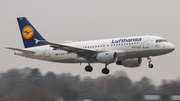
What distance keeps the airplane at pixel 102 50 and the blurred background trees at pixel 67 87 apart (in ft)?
24.1

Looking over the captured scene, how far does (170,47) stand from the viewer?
43.6 meters

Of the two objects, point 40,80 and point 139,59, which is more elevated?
point 139,59

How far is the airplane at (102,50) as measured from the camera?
4378 centimetres

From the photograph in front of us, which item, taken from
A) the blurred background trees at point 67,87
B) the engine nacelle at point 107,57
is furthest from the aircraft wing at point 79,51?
the blurred background trees at point 67,87

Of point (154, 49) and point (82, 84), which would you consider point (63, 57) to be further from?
point (82, 84)

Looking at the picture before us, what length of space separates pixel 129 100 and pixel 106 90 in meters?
14.9

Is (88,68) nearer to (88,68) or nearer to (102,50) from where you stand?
(88,68)

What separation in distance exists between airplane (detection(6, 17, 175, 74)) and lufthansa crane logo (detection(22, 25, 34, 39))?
24 cm

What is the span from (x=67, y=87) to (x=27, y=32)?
44.2 feet

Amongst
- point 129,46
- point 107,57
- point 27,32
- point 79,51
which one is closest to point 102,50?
point 107,57

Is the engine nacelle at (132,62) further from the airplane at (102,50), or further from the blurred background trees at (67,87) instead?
the blurred background trees at (67,87)

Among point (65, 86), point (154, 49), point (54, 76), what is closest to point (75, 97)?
point (65, 86)

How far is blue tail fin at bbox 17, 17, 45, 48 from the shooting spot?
50719 millimetres

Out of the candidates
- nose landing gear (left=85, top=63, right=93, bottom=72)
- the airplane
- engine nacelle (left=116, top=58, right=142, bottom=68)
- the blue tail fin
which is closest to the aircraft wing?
the airplane
